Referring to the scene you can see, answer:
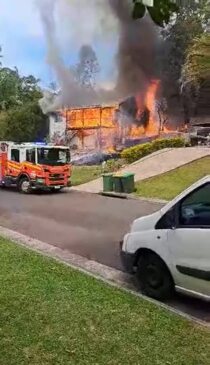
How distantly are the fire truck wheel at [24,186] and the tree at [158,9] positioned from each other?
18396 mm

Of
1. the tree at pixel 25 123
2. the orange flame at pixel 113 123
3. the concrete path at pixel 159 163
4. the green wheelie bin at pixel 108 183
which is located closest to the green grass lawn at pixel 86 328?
the green wheelie bin at pixel 108 183

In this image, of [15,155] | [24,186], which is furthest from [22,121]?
[24,186]

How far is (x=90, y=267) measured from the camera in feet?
23.5

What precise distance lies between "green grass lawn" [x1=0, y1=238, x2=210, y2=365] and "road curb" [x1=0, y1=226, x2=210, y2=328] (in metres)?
0.17

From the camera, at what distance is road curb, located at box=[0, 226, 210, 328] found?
17.4ft

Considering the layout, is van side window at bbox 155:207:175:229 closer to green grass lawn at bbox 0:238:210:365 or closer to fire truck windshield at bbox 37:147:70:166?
green grass lawn at bbox 0:238:210:365

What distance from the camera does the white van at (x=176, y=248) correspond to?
5.12 metres

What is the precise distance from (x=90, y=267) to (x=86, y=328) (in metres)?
2.76

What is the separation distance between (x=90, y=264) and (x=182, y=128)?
3047 cm

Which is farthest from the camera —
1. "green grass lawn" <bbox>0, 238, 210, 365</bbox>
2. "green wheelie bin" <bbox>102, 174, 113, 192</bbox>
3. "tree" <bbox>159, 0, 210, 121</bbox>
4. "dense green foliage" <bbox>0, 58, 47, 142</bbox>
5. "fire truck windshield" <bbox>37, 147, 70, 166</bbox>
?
"dense green foliage" <bbox>0, 58, 47, 142</bbox>

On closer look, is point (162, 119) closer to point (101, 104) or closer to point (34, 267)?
point (101, 104)

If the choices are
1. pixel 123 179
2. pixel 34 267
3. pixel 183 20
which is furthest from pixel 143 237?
pixel 183 20

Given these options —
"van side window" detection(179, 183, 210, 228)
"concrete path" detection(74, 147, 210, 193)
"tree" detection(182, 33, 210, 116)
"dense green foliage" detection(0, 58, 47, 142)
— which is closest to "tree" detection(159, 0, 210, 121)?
"tree" detection(182, 33, 210, 116)

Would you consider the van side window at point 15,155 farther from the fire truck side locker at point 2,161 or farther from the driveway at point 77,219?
the driveway at point 77,219
